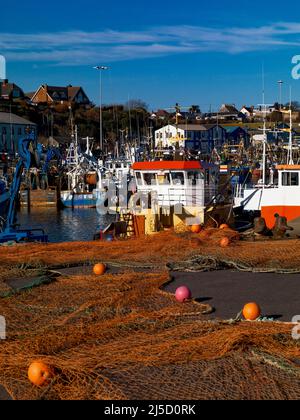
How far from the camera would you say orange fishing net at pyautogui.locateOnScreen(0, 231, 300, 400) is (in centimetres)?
484

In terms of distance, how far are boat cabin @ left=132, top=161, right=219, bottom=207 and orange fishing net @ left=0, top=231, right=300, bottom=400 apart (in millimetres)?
8951

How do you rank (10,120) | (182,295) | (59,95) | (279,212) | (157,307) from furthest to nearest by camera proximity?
(59,95)
(10,120)
(279,212)
(182,295)
(157,307)

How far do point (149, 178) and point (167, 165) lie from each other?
863 millimetres

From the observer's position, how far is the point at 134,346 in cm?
585

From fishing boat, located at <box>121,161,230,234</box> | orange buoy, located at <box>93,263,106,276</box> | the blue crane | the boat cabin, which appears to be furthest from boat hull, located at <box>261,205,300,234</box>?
orange buoy, located at <box>93,263,106,276</box>

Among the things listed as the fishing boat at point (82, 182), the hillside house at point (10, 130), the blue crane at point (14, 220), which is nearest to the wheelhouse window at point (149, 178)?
the blue crane at point (14, 220)

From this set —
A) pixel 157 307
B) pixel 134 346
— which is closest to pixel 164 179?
pixel 157 307

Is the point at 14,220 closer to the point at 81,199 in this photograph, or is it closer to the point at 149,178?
the point at 149,178

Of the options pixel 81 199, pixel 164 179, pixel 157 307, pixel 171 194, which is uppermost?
pixel 164 179

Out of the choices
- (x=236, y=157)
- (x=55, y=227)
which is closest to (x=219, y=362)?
Answer: (x=55, y=227)

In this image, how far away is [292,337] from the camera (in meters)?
6.16

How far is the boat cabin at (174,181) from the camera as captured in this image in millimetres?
18125

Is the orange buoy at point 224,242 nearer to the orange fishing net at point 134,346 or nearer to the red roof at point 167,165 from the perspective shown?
the orange fishing net at point 134,346
